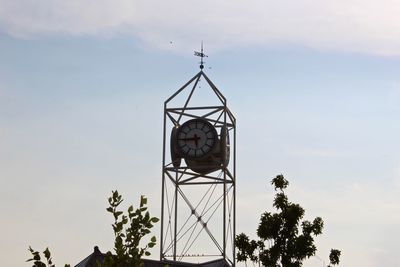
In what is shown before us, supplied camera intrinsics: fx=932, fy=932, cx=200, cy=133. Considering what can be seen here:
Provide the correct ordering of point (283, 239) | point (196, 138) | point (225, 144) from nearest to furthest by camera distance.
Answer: point (283, 239), point (225, 144), point (196, 138)

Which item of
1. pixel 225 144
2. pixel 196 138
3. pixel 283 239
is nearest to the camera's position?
pixel 283 239

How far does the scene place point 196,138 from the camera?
68.6m

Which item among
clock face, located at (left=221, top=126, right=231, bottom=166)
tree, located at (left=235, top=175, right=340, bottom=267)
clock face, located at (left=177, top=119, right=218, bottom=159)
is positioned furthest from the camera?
clock face, located at (left=177, top=119, right=218, bottom=159)

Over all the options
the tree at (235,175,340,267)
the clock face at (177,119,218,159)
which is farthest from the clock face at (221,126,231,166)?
the tree at (235,175,340,267)

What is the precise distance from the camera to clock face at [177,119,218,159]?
67.9m

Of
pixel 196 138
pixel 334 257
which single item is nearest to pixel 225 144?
pixel 196 138

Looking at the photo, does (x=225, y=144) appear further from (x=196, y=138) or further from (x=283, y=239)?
(x=283, y=239)

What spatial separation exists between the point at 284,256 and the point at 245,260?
8.37 feet

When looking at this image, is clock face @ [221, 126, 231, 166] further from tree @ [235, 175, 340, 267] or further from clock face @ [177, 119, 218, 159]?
tree @ [235, 175, 340, 267]

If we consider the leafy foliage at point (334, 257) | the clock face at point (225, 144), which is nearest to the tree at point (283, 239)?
the leafy foliage at point (334, 257)

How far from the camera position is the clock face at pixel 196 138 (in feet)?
223

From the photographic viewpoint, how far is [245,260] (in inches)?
1897

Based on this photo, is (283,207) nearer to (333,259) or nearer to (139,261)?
(333,259)

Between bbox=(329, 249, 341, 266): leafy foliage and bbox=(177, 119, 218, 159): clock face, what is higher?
bbox=(177, 119, 218, 159): clock face
